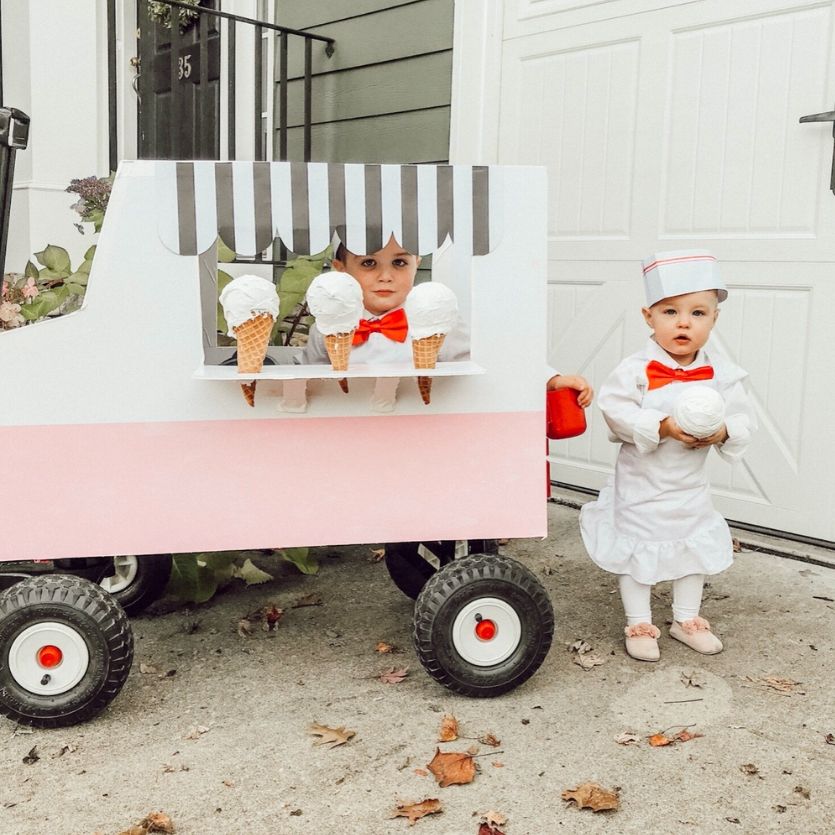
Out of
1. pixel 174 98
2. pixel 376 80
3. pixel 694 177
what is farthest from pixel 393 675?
pixel 174 98

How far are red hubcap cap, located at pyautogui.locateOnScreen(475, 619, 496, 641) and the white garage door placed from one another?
179 centimetres

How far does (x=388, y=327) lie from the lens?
2455 millimetres

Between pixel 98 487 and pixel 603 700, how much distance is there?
1.31m

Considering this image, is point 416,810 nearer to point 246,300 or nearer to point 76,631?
point 76,631

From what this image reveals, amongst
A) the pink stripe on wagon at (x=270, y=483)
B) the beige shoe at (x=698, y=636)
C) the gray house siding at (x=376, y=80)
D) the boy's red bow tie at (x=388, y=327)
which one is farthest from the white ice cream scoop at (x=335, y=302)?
the gray house siding at (x=376, y=80)

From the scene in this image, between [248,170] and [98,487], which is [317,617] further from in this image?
[248,170]

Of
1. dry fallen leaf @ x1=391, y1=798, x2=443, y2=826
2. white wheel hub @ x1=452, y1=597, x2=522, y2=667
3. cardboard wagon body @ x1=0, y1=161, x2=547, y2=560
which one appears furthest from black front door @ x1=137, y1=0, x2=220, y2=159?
dry fallen leaf @ x1=391, y1=798, x2=443, y2=826

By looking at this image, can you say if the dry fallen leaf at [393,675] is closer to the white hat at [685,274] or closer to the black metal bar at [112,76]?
the white hat at [685,274]

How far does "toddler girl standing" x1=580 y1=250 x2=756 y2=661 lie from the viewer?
251 centimetres

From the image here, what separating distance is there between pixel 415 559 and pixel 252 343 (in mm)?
1057

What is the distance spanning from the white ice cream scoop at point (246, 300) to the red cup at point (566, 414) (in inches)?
30.8

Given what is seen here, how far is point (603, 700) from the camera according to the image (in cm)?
232

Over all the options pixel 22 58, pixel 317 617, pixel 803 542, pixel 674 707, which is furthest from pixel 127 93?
pixel 674 707

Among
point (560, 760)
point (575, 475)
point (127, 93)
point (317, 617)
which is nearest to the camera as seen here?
point (560, 760)
